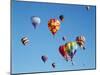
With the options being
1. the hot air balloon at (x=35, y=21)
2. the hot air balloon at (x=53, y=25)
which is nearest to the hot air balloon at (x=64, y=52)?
the hot air balloon at (x=53, y=25)

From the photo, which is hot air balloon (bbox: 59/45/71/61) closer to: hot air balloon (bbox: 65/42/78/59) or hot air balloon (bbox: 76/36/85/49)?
hot air balloon (bbox: 65/42/78/59)

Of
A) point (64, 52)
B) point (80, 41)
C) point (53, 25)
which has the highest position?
point (53, 25)

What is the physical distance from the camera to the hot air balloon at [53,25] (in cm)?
235

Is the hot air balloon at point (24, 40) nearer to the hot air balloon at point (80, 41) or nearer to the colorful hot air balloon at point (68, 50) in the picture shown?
the colorful hot air balloon at point (68, 50)

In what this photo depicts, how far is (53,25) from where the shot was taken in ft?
7.75

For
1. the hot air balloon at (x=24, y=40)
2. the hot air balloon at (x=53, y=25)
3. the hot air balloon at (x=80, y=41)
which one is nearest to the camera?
the hot air balloon at (x=24, y=40)

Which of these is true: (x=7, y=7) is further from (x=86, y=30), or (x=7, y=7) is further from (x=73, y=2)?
(x=86, y=30)

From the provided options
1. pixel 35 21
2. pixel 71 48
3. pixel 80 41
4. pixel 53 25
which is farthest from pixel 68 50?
pixel 35 21

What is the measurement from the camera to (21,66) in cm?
222

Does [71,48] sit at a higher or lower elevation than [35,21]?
lower

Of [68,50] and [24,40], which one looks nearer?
[24,40]

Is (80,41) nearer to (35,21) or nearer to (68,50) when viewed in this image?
(68,50)

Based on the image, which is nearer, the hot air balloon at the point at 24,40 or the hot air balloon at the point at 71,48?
the hot air balloon at the point at 24,40

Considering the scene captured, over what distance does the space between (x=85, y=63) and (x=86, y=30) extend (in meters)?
0.34
